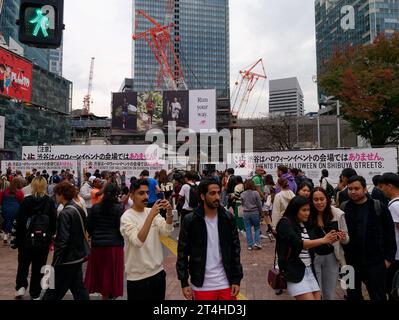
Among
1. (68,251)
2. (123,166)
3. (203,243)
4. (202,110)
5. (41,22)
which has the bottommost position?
(68,251)

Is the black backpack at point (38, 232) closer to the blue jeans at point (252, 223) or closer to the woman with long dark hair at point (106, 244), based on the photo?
the woman with long dark hair at point (106, 244)

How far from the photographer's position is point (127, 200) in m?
6.81

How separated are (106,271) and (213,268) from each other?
1984mm

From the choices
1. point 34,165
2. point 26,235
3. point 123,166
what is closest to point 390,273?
point 26,235

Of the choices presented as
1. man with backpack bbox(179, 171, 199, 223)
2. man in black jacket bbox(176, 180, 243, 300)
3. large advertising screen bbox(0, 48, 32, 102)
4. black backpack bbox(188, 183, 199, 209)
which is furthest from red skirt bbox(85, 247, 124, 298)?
large advertising screen bbox(0, 48, 32, 102)

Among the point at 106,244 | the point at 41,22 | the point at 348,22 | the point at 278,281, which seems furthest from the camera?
the point at 348,22

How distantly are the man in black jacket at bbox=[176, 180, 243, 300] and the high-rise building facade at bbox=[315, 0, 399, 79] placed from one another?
156 feet

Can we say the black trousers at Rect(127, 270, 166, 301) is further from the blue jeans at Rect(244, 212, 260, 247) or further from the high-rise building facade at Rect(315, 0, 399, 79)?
the high-rise building facade at Rect(315, 0, 399, 79)

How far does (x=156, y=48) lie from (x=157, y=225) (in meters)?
76.6

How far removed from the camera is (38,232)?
4.38 metres

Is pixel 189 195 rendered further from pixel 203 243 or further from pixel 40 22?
pixel 203 243

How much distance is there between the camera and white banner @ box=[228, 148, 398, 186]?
40.5ft

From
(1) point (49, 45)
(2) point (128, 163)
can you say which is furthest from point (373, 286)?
(2) point (128, 163)

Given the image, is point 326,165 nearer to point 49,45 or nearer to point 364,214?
point 364,214
